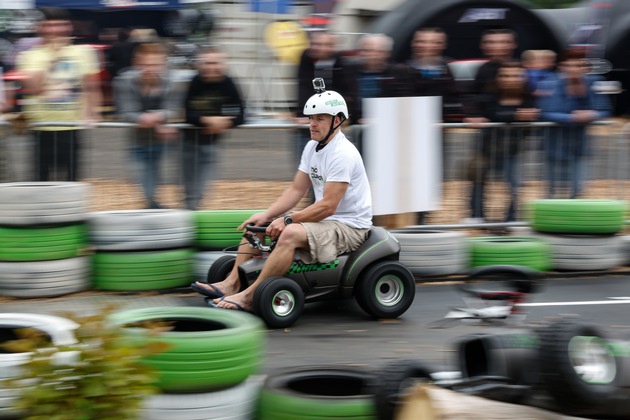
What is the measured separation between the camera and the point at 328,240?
6840 mm

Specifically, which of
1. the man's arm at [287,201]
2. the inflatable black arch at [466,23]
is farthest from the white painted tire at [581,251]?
the inflatable black arch at [466,23]

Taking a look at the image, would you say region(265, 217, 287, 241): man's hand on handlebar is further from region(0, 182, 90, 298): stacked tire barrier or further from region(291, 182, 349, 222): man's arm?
region(0, 182, 90, 298): stacked tire barrier

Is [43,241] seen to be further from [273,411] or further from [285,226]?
[273,411]

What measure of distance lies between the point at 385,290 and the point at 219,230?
1467 mm

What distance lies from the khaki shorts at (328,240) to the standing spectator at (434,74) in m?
2.96

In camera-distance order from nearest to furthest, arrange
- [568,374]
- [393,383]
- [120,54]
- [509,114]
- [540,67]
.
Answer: [568,374] → [393,383] → [509,114] → [540,67] → [120,54]

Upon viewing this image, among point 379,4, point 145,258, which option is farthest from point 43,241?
point 379,4

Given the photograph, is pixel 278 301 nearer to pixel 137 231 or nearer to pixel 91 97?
pixel 137 231

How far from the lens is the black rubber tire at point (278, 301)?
21.7 feet

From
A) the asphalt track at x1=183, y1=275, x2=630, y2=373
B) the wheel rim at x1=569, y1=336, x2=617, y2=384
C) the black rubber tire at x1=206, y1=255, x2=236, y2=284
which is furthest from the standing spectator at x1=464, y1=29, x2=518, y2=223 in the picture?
the wheel rim at x1=569, y1=336, x2=617, y2=384

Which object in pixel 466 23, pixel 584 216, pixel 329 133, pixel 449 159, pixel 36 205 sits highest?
pixel 466 23

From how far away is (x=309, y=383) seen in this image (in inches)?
174

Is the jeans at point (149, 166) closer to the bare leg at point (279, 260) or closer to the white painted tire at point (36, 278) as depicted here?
the white painted tire at point (36, 278)

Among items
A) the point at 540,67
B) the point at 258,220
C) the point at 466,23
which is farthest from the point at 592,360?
the point at 466,23
